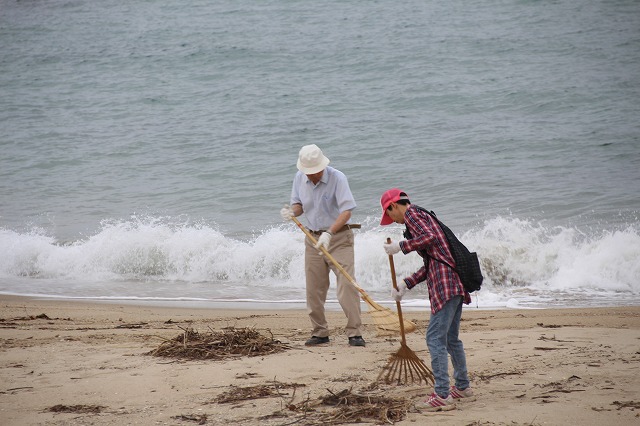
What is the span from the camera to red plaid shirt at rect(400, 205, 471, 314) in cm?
450

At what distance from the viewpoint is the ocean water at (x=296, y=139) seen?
10859mm

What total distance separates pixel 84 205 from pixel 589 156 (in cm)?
979

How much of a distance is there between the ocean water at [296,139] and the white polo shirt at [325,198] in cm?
315

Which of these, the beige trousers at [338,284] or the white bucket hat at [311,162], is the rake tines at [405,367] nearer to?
the beige trousers at [338,284]

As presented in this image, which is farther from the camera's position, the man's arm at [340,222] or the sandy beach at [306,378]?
the man's arm at [340,222]

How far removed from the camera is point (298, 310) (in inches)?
351

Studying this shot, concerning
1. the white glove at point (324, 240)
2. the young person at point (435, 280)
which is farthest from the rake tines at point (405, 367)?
the white glove at point (324, 240)

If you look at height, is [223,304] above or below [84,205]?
below

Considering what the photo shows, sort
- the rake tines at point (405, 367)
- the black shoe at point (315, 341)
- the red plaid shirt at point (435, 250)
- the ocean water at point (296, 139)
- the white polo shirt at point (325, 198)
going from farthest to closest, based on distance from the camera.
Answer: the ocean water at point (296, 139), the black shoe at point (315, 341), the white polo shirt at point (325, 198), the rake tines at point (405, 367), the red plaid shirt at point (435, 250)

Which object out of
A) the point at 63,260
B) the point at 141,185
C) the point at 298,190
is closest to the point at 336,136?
the point at 141,185

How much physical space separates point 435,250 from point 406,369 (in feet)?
3.33

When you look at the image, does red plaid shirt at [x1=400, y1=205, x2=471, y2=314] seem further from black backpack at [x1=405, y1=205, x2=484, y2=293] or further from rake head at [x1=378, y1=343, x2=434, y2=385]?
rake head at [x1=378, y1=343, x2=434, y2=385]

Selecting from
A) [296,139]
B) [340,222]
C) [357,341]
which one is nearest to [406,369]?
[357,341]

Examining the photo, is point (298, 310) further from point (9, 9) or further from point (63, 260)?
point (9, 9)
